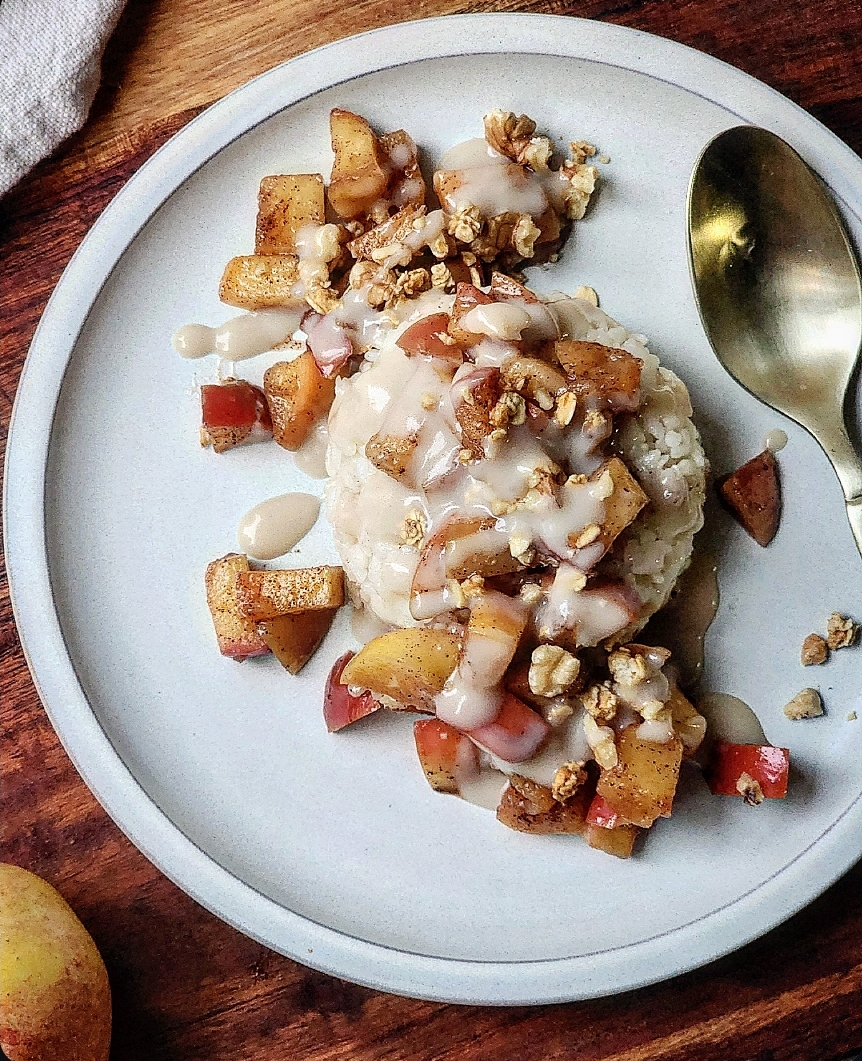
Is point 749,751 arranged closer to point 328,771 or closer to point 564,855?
point 564,855

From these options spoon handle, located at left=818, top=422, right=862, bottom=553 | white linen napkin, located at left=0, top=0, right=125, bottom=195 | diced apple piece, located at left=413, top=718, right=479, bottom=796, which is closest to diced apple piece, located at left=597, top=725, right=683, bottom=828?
diced apple piece, located at left=413, top=718, right=479, bottom=796

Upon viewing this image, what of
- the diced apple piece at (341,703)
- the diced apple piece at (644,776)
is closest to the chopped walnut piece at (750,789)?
the diced apple piece at (644,776)

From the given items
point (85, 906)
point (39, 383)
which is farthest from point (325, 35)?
point (85, 906)

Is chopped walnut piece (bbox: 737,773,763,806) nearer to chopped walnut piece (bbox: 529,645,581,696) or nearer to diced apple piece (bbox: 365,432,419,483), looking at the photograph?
chopped walnut piece (bbox: 529,645,581,696)

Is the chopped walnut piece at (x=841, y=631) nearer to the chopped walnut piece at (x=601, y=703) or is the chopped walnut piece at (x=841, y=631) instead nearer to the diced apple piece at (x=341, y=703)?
the chopped walnut piece at (x=601, y=703)

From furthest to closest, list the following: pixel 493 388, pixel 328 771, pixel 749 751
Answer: pixel 328 771, pixel 749 751, pixel 493 388

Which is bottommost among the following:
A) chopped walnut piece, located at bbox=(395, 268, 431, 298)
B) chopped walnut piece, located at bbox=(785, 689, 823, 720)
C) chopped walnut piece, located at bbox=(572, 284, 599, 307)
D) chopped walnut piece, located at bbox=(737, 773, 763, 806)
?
chopped walnut piece, located at bbox=(737, 773, 763, 806)
